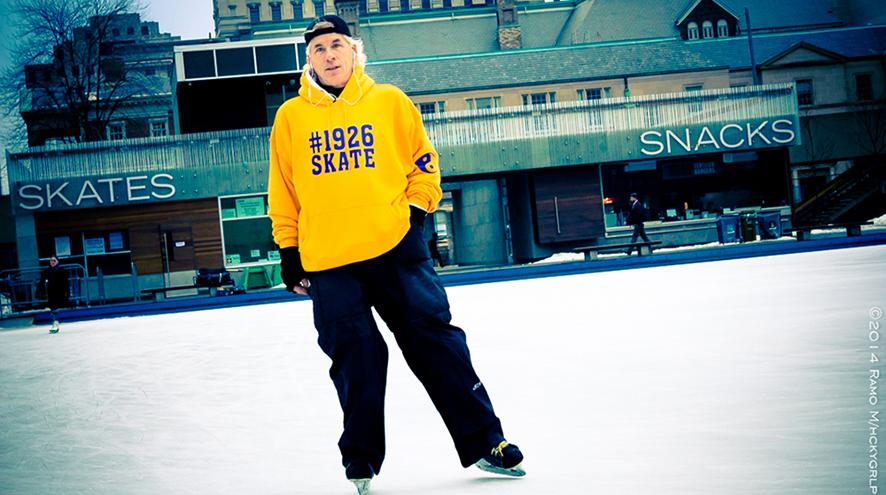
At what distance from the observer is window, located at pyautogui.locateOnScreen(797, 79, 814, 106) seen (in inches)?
2040

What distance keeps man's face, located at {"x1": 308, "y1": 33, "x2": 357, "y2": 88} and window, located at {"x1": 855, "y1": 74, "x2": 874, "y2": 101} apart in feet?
178

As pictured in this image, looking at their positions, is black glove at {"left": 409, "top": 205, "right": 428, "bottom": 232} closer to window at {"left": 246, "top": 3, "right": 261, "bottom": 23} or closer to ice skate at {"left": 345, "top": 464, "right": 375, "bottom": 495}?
ice skate at {"left": 345, "top": 464, "right": 375, "bottom": 495}

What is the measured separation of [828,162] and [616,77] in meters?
12.3

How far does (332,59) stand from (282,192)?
565 mm

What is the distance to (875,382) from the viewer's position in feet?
15.6

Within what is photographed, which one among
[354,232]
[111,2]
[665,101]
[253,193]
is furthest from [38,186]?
[354,232]

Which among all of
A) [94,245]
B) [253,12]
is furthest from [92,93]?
[253,12]

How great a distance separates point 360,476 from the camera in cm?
362

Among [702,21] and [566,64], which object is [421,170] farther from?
[702,21]

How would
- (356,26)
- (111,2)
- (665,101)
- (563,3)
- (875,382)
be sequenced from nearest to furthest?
(875,382) → (665,101) → (111,2) → (356,26) → (563,3)

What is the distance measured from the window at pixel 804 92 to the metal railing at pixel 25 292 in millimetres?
39041

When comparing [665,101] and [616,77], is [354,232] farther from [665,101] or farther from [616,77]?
[616,77]

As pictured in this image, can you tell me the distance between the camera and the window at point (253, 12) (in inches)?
3701

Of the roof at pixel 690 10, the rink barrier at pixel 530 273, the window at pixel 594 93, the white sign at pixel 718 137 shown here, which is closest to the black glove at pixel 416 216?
the rink barrier at pixel 530 273
